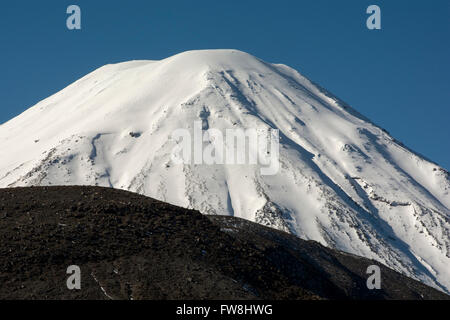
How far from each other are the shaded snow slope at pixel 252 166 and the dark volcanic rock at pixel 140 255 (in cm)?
4941

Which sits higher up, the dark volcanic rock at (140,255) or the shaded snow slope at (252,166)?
the shaded snow slope at (252,166)

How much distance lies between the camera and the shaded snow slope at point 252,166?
10462 cm

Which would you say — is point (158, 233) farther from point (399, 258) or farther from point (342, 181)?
point (342, 181)

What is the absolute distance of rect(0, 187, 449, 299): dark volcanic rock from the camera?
121 feet

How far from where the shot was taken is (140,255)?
40219mm

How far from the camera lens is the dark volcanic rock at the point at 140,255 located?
3700 cm

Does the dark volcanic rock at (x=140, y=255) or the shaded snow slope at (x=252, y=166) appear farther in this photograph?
the shaded snow slope at (x=252, y=166)

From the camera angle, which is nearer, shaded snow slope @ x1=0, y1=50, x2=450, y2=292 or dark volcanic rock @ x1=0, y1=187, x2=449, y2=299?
dark volcanic rock @ x1=0, y1=187, x2=449, y2=299

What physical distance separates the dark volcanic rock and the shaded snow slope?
162ft

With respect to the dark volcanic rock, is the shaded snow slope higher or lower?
higher

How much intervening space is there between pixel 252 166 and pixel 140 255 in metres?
76.3

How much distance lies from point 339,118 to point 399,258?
42.6 meters

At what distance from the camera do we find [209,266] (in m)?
40.8
